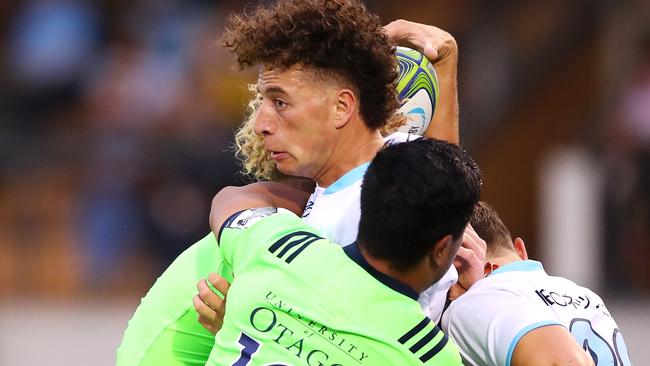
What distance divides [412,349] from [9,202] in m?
7.54

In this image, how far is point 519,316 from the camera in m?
3.68

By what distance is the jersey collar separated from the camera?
3.33m

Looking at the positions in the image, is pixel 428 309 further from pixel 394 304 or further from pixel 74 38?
pixel 74 38

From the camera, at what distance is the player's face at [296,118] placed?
3.75 meters

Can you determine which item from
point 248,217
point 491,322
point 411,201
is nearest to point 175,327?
point 248,217

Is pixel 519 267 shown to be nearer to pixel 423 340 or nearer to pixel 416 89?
pixel 416 89

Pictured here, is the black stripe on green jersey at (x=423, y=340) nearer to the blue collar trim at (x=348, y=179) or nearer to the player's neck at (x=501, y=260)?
the blue collar trim at (x=348, y=179)

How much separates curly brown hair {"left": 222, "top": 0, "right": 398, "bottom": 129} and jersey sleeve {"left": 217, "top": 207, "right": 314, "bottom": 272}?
0.43 metres

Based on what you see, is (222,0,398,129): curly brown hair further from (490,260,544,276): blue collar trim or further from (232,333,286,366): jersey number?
(232,333,286,366): jersey number

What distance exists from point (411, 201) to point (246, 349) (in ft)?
1.87

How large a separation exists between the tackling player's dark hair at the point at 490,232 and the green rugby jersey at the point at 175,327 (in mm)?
860

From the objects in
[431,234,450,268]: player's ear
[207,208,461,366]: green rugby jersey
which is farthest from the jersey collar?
[431,234,450,268]: player's ear

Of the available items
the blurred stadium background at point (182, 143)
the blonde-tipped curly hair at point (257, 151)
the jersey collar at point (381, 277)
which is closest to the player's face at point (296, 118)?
the blonde-tipped curly hair at point (257, 151)


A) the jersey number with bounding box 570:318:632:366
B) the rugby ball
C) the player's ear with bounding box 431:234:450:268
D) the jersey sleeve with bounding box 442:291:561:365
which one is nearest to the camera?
the player's ear with bounding box 431:234:450:268
